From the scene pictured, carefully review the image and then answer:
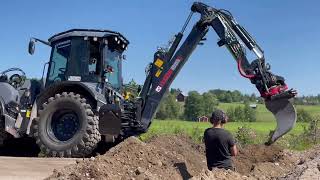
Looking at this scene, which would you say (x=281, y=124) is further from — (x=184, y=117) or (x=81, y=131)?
(x=184, y=117)

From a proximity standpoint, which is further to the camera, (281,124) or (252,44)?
(252,44)

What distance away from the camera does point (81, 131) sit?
1116cm

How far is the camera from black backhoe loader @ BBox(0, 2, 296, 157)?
36.4 ft

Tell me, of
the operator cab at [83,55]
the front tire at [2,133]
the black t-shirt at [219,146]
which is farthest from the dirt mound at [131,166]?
the front tire at [2,133]

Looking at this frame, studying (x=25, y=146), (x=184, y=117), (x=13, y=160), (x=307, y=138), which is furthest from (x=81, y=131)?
(x=184, y=117)

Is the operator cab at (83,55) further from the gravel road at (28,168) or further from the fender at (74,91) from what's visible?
the gravel road at (28,168)

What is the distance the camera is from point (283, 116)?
1032 centimetres

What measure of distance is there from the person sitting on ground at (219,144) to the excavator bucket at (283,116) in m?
3.73

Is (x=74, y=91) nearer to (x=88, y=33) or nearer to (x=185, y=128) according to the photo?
(x=88, y=33)

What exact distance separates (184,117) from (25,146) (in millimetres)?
52694

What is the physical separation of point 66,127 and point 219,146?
5.84 metres

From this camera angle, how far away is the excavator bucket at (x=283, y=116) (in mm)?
10227

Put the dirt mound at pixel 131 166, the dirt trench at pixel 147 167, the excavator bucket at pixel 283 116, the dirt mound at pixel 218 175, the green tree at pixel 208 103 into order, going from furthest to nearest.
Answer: the green tree at pixel 208 103 → the excavator bucket at pixel 283 116 → the dirt mound at pixel 131 166 → the dirt trench at pixel 147 167 → the dirt mound at pixel 218 175

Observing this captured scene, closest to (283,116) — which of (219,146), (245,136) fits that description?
(219,146)
